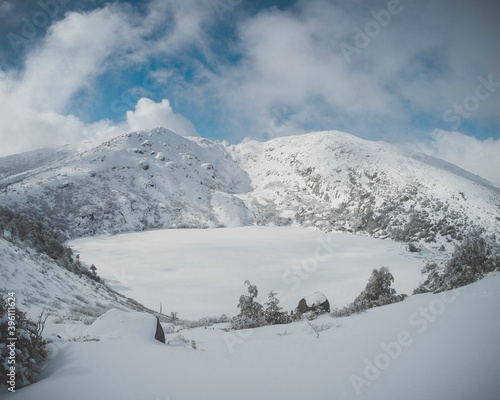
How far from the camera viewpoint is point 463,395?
240 cm

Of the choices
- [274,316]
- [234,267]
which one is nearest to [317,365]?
[274,316]

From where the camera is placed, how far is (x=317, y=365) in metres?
3.65

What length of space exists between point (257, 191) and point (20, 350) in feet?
247

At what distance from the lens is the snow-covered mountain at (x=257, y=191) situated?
140 ft

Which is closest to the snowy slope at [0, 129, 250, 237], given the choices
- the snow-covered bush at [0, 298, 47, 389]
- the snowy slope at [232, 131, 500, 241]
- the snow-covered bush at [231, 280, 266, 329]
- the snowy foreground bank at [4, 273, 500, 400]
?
the snowy slope at [232, 131, 500, 241]

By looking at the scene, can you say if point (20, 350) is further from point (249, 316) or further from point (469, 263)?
point (469, 263)

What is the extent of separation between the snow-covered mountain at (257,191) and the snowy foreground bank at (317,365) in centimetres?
4002

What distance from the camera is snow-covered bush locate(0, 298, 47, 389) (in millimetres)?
3279

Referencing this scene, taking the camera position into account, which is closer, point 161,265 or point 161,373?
point 161,373

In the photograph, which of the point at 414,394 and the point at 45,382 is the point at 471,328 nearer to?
the point at 414,394

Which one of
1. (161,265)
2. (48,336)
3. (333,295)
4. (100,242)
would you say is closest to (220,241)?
(161,265)

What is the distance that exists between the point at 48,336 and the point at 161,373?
2.92 metres

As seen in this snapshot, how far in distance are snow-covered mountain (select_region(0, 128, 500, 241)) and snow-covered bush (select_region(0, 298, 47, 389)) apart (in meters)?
43.6

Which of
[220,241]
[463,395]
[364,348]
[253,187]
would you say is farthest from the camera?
[253,187]
